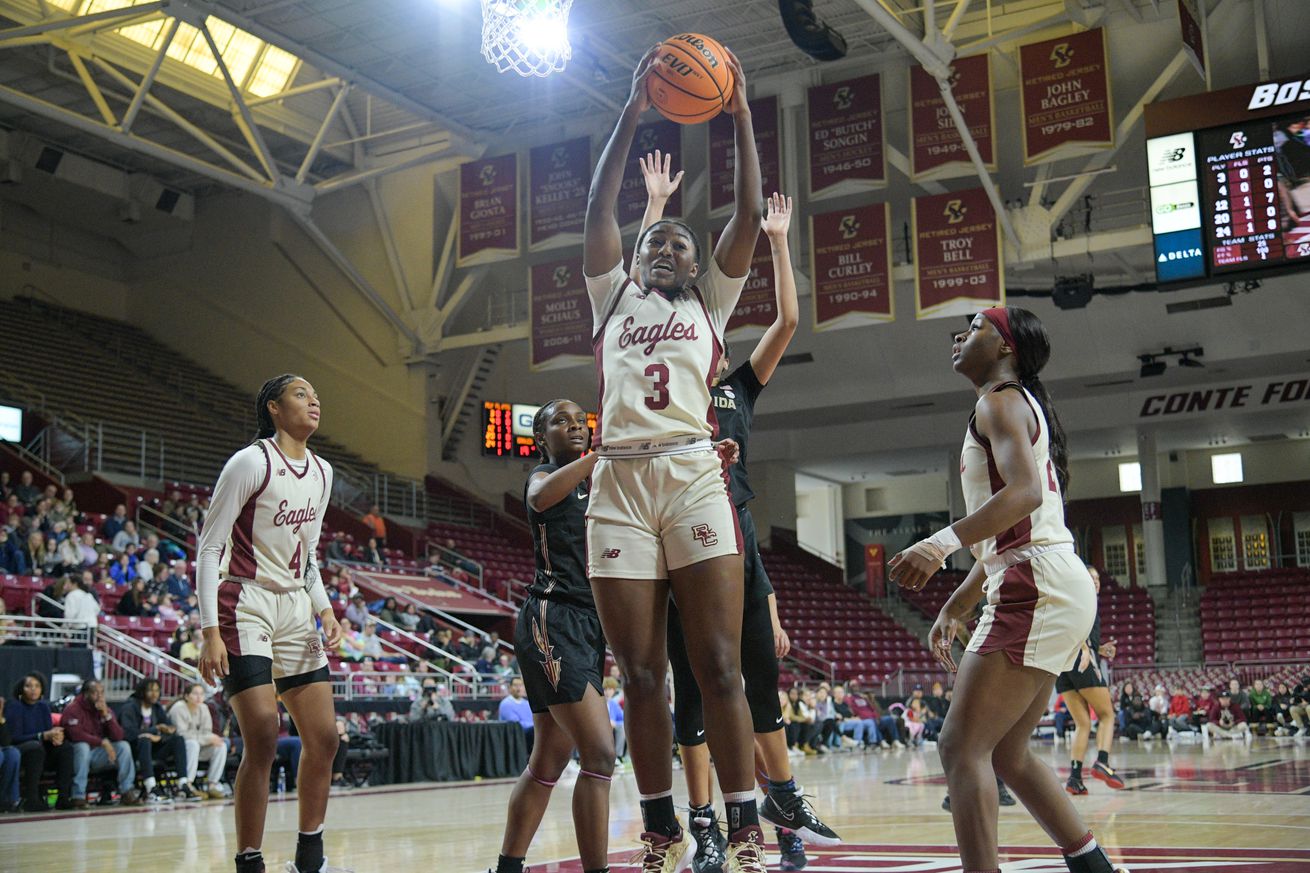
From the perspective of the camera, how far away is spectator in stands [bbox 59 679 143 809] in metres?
11.8

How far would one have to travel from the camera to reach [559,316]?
891 inches

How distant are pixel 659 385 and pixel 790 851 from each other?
229 centimetres

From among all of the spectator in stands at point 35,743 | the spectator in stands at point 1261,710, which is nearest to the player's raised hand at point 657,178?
the spectator in stands at point 35,743

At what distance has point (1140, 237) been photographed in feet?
69.2

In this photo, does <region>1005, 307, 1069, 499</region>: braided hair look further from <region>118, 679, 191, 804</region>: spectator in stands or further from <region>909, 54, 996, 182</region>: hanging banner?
<region>909, 54, 996, 182</region>: hanging banner

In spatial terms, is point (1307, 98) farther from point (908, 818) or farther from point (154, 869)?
point (154, 869)

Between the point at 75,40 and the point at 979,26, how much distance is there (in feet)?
51.0

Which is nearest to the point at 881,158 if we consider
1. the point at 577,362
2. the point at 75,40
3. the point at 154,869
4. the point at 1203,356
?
the point at 577,362

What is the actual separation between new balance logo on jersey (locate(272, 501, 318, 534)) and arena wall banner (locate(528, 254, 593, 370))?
16.7m

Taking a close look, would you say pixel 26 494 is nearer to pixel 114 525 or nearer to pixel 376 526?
pixel 114 525

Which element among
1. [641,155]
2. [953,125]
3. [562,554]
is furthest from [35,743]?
[953,125]

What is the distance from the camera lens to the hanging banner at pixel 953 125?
20.1 meters

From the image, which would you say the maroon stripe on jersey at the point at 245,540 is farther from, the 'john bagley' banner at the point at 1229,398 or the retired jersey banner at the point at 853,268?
the 'john bagley' banner at the point at 1229,398

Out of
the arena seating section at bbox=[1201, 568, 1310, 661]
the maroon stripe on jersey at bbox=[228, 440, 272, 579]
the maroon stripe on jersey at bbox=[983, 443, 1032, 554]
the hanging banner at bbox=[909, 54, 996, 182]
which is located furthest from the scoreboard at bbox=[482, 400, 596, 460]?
the maroon stripe on jersey at bbox=[983, 443, 1032, 554]
